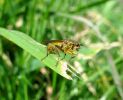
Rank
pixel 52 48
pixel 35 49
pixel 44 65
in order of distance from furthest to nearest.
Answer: pixel 44 65, pixel 52 48, pixel 35 49

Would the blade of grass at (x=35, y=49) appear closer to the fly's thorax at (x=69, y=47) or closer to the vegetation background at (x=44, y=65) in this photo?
the fly's thorax at (x=69, y=47)

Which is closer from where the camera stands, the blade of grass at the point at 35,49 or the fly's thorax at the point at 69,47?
the blade of grass at the point at 35,49

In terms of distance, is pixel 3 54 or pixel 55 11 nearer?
pixel 3 54

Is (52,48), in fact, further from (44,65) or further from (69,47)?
(44,65)

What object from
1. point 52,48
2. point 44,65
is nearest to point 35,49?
point 52,48

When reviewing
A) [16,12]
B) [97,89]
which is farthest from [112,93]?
[16,12]

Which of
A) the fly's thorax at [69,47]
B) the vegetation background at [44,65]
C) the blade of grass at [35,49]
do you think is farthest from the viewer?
the vegetation background at [44,65]

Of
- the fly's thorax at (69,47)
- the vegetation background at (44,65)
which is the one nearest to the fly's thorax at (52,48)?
the fly's thorax at (69,47)

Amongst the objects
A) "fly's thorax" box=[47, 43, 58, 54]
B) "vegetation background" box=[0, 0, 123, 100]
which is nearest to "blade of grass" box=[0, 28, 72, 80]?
"fly's thorax" box=[47, 43, 58, 54]

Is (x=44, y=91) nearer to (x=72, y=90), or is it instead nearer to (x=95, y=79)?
(x=72, y=90)
